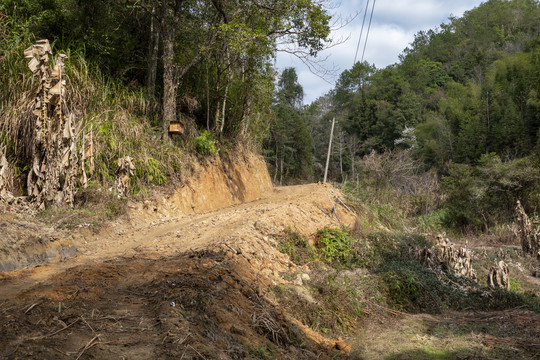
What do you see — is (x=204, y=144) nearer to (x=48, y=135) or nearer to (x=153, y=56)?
(x=153, y=56)

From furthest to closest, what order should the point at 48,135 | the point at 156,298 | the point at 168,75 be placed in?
the point at 168,75
the point at 48,135
the point at 156,298

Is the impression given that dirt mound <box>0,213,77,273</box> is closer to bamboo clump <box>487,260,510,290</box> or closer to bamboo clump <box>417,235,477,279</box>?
bamboo clump <box>417,235,477,279</box>

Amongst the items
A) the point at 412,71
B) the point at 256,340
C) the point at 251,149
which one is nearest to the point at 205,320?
the point at 256,340

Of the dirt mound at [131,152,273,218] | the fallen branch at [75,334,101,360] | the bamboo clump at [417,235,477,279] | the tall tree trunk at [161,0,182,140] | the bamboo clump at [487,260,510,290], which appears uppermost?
the tall tree trunk at [161,0,182,140]

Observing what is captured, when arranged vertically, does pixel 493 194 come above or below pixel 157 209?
above

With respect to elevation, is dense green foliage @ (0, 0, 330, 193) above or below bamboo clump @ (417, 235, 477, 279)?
above

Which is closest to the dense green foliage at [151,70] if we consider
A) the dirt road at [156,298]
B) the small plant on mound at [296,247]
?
the dirt road at [156,298]

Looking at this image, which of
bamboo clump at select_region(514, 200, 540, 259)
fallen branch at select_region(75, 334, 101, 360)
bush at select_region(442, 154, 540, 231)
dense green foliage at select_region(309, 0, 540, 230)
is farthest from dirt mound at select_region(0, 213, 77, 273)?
bush at select_region(442, 154, 540, 231)

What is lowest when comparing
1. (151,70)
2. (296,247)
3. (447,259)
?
(447,259)

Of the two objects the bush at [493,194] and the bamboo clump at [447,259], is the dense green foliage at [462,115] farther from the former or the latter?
the bamboo clump at [447,259]

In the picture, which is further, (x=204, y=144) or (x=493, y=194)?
(x=493, y=194)

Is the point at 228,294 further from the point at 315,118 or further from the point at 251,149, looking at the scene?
the point at 315,118

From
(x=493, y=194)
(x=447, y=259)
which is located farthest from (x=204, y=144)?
(x=493, y=194)

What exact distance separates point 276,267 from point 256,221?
1.26 metres
